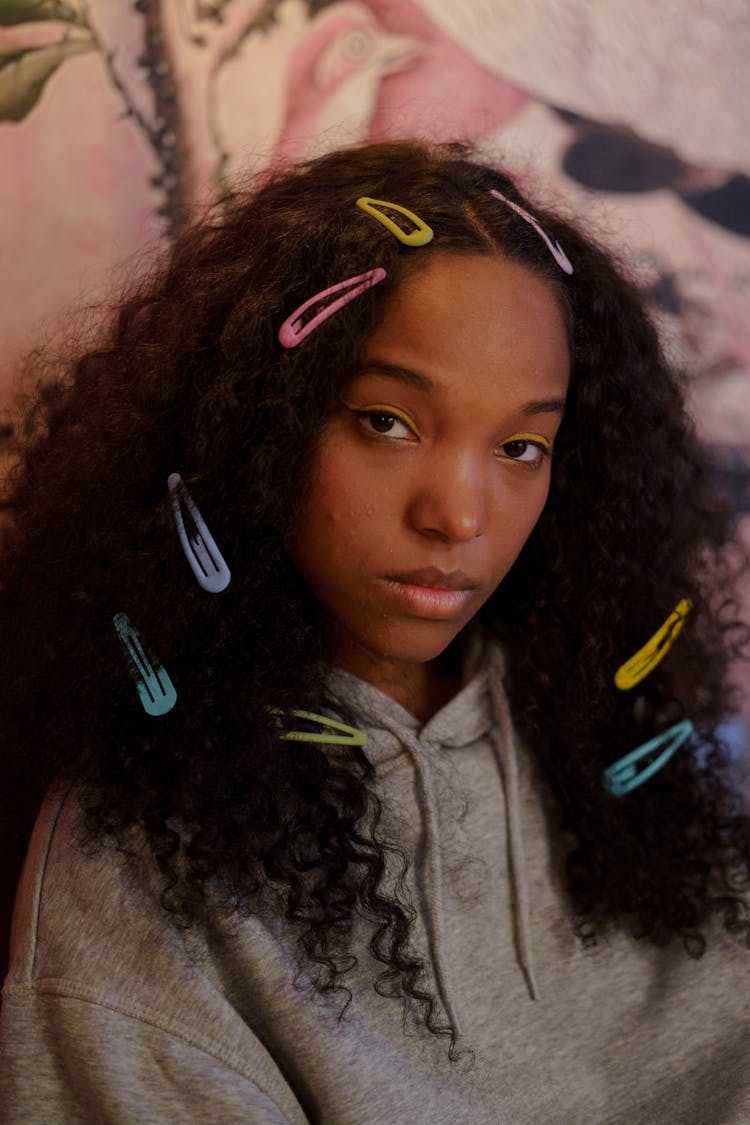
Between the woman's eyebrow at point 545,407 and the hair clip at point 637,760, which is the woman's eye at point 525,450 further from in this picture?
the hair clip at point 637,760

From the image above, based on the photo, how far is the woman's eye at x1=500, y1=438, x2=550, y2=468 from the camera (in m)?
1.04

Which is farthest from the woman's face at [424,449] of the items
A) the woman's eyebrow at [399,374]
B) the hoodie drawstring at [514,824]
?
the hoodie drawstring at [514,824]

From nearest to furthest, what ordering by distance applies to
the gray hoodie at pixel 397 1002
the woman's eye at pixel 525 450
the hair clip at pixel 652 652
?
1. the gray hoodie at pixel 397 1002
2. the woman's eye at pixel 525 450
3. the hair clip at pixel 652 652

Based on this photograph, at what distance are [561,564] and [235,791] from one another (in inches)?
16.6

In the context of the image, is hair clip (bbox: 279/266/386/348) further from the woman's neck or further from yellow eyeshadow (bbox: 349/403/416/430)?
the woman's neck

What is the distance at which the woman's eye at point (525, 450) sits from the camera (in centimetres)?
104

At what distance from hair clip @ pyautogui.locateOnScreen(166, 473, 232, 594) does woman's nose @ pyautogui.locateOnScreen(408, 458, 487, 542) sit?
0.52ft

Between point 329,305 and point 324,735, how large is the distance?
0.36 meters

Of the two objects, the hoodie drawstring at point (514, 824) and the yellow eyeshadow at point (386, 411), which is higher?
the yellow eyeshadow at point (386, 411)

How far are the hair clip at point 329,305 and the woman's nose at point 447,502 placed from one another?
0.15 m

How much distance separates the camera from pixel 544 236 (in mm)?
1068

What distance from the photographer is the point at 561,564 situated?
1.23 m

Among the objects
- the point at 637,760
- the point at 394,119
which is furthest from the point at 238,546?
the point at 394,119

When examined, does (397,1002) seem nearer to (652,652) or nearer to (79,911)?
(79,911)
